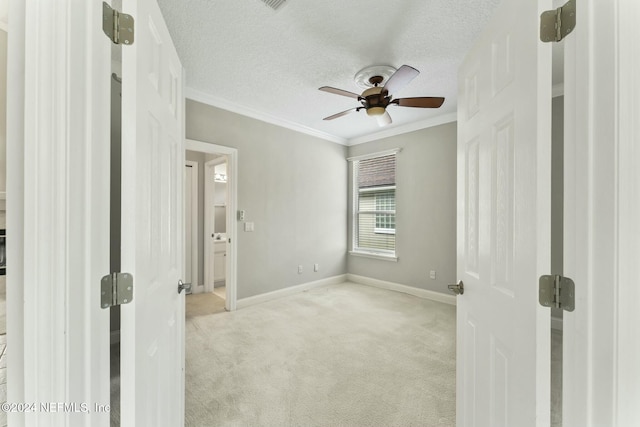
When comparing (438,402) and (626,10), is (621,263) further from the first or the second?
(438,402)

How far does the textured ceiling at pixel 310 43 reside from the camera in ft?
6.04

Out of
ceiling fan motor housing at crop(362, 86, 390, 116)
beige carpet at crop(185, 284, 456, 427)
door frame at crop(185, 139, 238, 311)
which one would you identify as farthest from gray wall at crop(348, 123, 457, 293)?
door frame at crop(185, 139, 238, 311)

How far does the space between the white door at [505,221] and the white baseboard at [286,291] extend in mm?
2827

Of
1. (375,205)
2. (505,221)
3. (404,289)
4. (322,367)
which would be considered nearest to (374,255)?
(404,289)

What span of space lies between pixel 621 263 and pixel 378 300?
343 centimetres

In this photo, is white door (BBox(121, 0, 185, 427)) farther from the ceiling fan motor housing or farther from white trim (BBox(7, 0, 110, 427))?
the ceiling fan motor housing

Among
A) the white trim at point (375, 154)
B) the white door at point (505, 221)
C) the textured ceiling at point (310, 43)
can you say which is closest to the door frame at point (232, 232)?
the textured ceiling at point (310, 43)

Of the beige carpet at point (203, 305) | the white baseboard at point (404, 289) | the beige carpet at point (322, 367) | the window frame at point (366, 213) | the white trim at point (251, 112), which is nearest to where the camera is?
Answer: the beige carpet at point (322, 367)

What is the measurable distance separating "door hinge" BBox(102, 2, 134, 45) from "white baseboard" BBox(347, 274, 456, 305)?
408cm

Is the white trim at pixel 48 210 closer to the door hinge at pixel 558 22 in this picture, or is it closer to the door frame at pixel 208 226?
the door hinge at pixel 558 22

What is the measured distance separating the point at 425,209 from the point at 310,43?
9.30 ft

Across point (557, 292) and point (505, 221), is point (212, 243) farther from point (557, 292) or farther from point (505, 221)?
point (557, 292)

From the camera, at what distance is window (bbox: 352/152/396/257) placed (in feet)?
14.8

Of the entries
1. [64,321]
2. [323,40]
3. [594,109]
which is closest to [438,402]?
[594,109]
